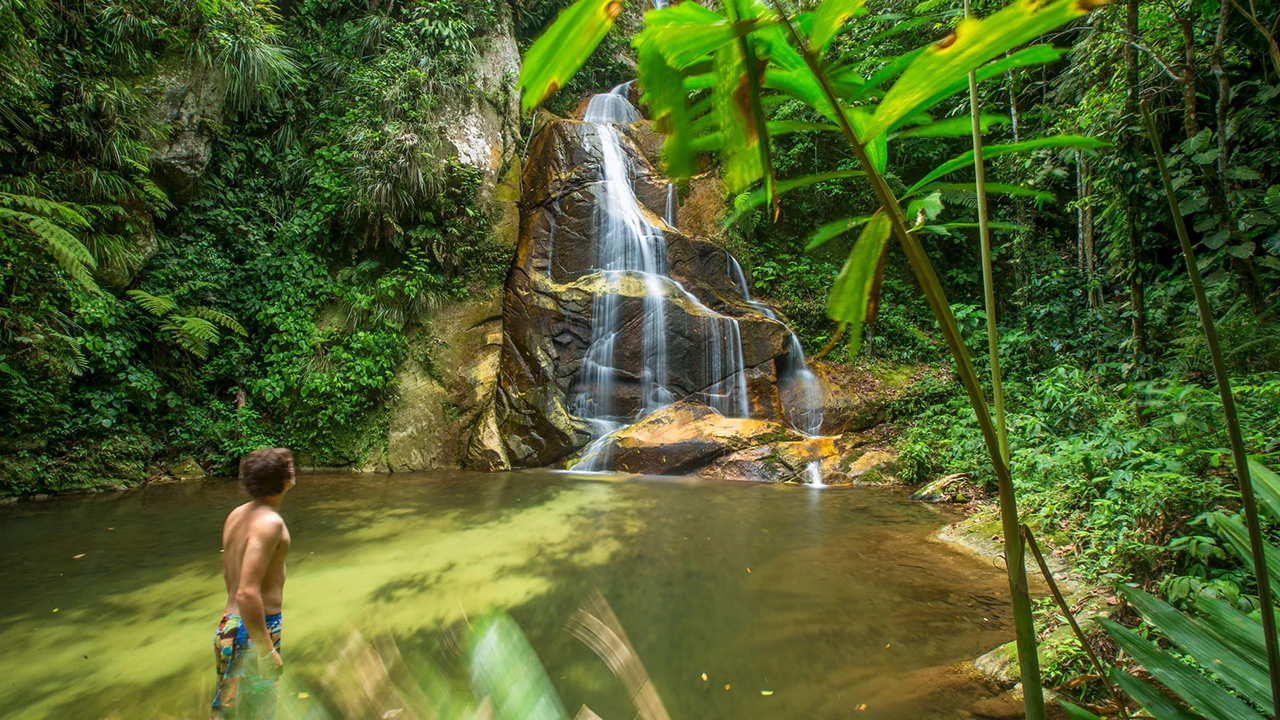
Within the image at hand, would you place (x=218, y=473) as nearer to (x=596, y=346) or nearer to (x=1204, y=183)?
(x=596, y=346)

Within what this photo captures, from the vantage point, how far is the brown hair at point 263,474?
228 cm

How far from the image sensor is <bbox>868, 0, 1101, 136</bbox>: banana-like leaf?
0.56 meters

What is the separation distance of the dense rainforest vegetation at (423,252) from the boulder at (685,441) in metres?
1.89

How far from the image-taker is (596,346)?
930cm

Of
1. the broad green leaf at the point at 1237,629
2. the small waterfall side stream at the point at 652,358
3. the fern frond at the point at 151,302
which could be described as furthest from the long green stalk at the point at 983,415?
the fern frond at the point at 151,302

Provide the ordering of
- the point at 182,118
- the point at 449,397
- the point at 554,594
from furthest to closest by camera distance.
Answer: the point at 449,397 → the point at 182,118 → the point at 554,594

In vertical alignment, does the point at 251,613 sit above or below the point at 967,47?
below

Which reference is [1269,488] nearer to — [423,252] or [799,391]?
[799,391]

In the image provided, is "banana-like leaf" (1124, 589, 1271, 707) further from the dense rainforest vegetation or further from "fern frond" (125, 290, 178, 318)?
"fern frond" (125, 290, 178, 318)

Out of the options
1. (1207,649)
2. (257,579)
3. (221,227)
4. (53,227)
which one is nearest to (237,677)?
(257,579)

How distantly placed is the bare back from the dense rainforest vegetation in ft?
7.70

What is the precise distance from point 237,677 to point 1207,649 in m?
2.97

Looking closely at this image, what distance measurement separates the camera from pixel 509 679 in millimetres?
568

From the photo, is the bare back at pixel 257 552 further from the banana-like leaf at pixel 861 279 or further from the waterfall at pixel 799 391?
the waterfall at pixel 799 391
